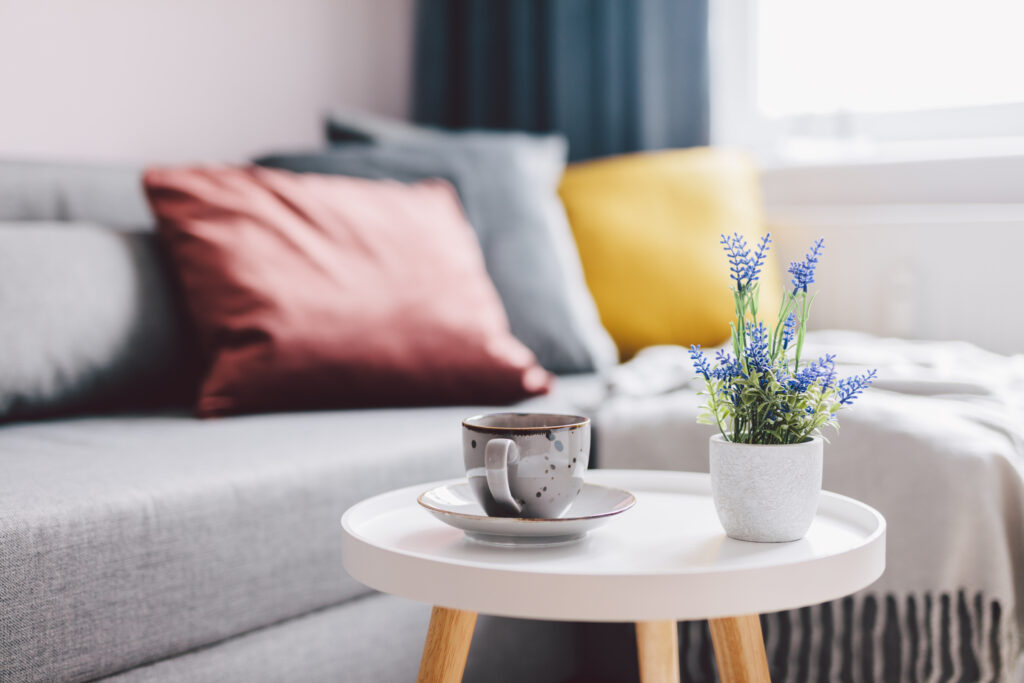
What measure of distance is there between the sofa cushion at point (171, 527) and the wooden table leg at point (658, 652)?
0.45m

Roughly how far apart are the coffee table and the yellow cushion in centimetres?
109

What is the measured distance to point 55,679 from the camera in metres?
0.92

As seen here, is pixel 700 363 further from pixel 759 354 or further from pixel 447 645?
pixel 447 645

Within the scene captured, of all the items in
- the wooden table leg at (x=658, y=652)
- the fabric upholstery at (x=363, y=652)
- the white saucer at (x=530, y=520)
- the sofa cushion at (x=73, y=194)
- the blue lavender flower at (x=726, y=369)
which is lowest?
the fabric upholstery at (x=363, y=652)

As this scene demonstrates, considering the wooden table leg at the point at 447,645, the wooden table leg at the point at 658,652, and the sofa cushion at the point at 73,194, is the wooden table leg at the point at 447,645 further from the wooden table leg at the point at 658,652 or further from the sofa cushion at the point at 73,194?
the sofa cushion at the point at 73,194

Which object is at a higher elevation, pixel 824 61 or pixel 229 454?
pixel 824 61

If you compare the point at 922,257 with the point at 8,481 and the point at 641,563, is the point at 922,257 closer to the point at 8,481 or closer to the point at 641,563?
the point at 641,563

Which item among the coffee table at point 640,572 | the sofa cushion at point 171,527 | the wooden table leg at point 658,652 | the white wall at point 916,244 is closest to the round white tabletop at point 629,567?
the coffee table at point 640,572

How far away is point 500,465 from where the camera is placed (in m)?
0.74

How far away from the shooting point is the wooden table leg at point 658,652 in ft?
2.91

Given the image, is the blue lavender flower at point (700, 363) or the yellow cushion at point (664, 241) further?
the yellow cushion at point (664, 241)

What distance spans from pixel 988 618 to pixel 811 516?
457 millimetres

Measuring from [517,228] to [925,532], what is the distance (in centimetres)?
102

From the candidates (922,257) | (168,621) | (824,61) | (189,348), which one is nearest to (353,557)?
(168,621)
